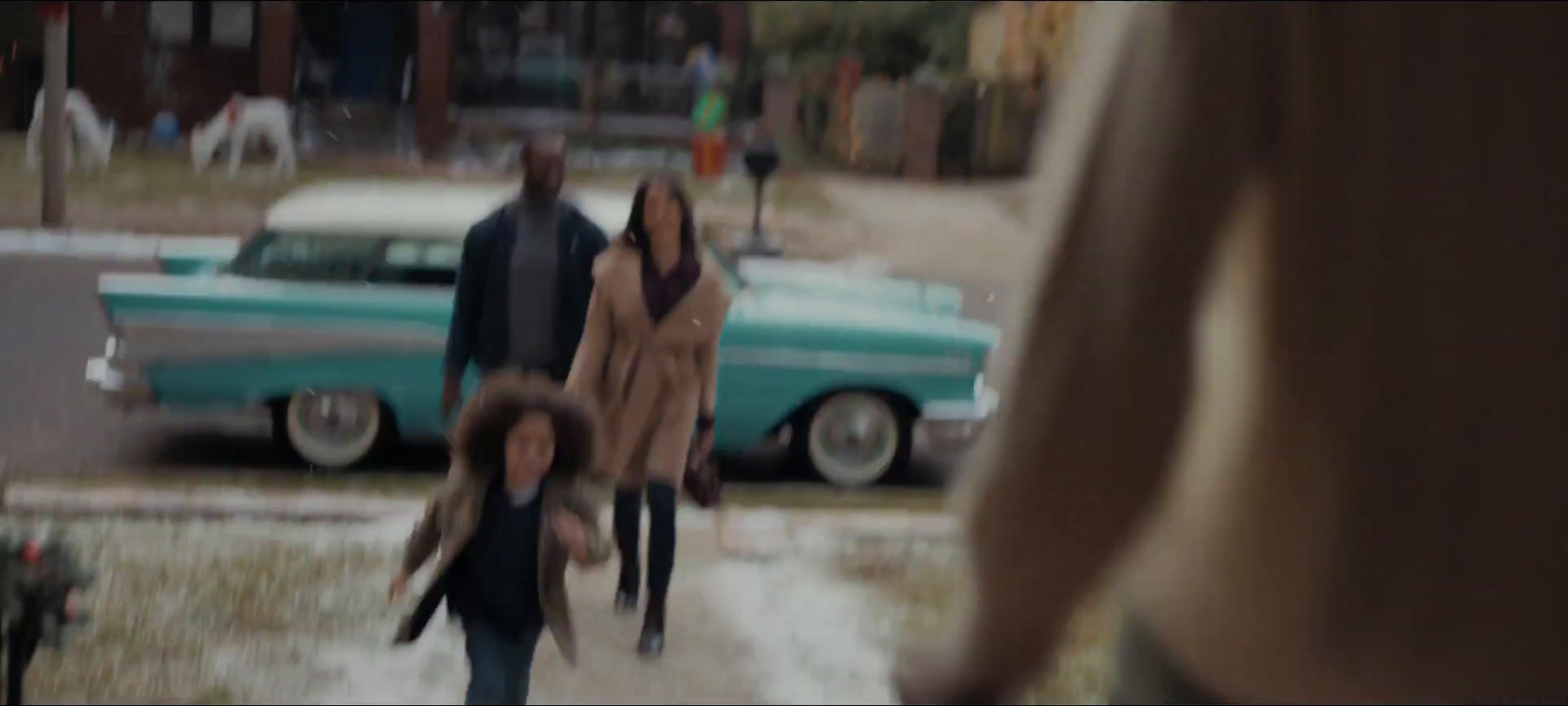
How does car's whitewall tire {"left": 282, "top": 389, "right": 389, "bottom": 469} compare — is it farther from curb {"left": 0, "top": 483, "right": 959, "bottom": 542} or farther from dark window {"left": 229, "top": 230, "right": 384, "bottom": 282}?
dark window {"left": 229, "top": 230, "right": 384, "bottom": 282}

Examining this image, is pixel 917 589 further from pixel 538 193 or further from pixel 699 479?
pixel 538 193

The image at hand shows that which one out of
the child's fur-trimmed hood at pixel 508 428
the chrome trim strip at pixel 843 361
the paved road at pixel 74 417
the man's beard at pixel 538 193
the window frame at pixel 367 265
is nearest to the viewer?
the child's fur-trimmed hood at pixel 508 428

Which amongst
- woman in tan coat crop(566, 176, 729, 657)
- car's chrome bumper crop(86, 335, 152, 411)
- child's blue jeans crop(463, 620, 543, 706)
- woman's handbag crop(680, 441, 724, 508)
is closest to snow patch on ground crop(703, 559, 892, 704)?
woman's handbag crop(680, 441, 724, 508)

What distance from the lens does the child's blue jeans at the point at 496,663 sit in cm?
163

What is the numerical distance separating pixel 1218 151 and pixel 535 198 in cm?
127

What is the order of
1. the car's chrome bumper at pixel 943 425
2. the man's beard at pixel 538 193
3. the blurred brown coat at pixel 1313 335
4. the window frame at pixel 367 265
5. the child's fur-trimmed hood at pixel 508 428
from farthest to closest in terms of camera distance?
the car's chrome bumper at pixel 943 425 → the window frame at pixel 367 265 → the man's beard at pixel 538 193 → the child's fur-trimmed hood at pixel 508 428 → the blurred brown coat at pixel 1313 335

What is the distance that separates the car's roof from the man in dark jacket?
37cm

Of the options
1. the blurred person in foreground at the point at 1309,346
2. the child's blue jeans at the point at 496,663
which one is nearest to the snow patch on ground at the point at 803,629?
the child's blue jeans at the point at 496,663

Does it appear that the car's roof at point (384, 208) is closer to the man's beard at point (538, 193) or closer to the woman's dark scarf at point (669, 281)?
the woman's dark scarf at point (669, 281)

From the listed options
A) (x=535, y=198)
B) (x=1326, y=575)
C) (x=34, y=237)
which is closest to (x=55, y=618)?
(x=34, y=237)

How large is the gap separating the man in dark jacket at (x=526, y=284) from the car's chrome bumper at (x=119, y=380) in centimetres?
129

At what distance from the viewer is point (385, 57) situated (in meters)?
1.89

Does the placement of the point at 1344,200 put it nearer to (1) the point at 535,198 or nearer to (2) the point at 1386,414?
(2) the point at 1386,414

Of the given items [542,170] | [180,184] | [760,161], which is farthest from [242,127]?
[760,161]
